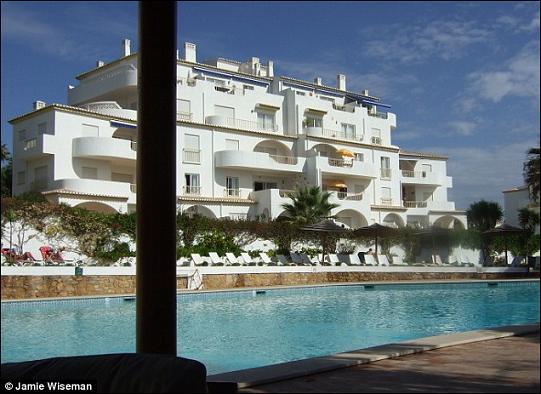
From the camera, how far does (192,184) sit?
33.0 metres

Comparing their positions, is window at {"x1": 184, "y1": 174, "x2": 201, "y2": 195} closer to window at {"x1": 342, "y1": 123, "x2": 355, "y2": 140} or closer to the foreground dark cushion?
window at {"x1": 342, "y1": 123, "x2": 355, "y2": 140}

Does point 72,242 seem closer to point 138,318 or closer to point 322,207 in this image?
point 322,207

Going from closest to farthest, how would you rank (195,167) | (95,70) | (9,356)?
(9,356) < (195,167) < (95,70)

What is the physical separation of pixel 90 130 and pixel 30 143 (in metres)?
2.92

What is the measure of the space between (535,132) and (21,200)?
2058 cm

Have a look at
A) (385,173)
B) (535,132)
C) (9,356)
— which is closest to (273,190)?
(385,173)

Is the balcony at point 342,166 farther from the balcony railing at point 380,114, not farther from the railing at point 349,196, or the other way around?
the balcony railing at point 380,114

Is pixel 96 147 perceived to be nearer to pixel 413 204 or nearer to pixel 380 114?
pixel 380 114

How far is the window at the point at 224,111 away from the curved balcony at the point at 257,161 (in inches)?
114

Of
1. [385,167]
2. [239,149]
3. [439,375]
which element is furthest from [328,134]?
[439,375]

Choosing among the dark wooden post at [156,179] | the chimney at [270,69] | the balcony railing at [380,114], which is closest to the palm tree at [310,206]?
the chimney at [270,69]

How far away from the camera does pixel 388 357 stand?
6199mm

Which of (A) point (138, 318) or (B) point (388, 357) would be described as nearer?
(A) point (138, 318)

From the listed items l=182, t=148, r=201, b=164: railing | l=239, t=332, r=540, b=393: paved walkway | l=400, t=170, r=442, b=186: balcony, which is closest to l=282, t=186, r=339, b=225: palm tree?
l=182, t=148, r=201, b=164: railing
